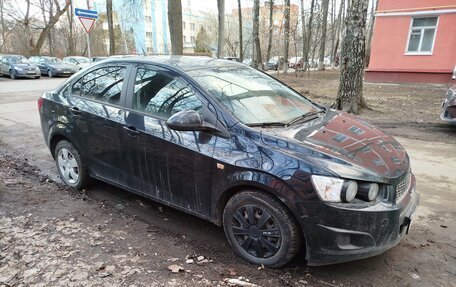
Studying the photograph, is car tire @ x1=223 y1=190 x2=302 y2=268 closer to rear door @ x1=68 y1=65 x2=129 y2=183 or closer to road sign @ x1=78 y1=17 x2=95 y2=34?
rear door @ x1=68 y1=65 x2=129 y2=183

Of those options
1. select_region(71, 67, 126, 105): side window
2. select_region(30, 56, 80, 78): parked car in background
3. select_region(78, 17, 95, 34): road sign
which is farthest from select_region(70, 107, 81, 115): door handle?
select_region(30, 56, 80, 78): parked car in background

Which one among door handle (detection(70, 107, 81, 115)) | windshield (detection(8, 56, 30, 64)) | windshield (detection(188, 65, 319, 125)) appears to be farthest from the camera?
windshield (detection(8, 56, 30, 64))

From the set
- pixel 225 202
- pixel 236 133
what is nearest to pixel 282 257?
pixel 225 202

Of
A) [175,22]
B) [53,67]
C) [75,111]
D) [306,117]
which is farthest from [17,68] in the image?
[306,117]

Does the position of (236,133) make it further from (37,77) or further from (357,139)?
(37,77)

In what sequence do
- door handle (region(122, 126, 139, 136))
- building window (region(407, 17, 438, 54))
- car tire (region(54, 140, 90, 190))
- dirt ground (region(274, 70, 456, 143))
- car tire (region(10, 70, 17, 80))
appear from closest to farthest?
door handle (region(122, 126, 139, 136)) < car tire (region(54, 140, 90, 190)) < dirt ground (region(274, 70, 456, 143)) < building window (region(407, 17, 438, 54)) < car tire (region(10, 70, 17, 80))

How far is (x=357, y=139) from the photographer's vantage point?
9.64ft

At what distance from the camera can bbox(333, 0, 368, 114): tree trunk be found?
8.16 metres

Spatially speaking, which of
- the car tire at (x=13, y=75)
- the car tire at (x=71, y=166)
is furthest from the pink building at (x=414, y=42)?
the car tire at (x=13, y=75)

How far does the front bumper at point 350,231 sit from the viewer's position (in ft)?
7.89

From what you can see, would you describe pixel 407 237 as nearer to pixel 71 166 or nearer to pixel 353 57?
pixel 71 166

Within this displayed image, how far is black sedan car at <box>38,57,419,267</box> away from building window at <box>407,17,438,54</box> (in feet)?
48.6

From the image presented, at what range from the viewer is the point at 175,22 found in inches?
432

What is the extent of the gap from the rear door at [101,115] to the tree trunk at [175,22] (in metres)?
7.52
